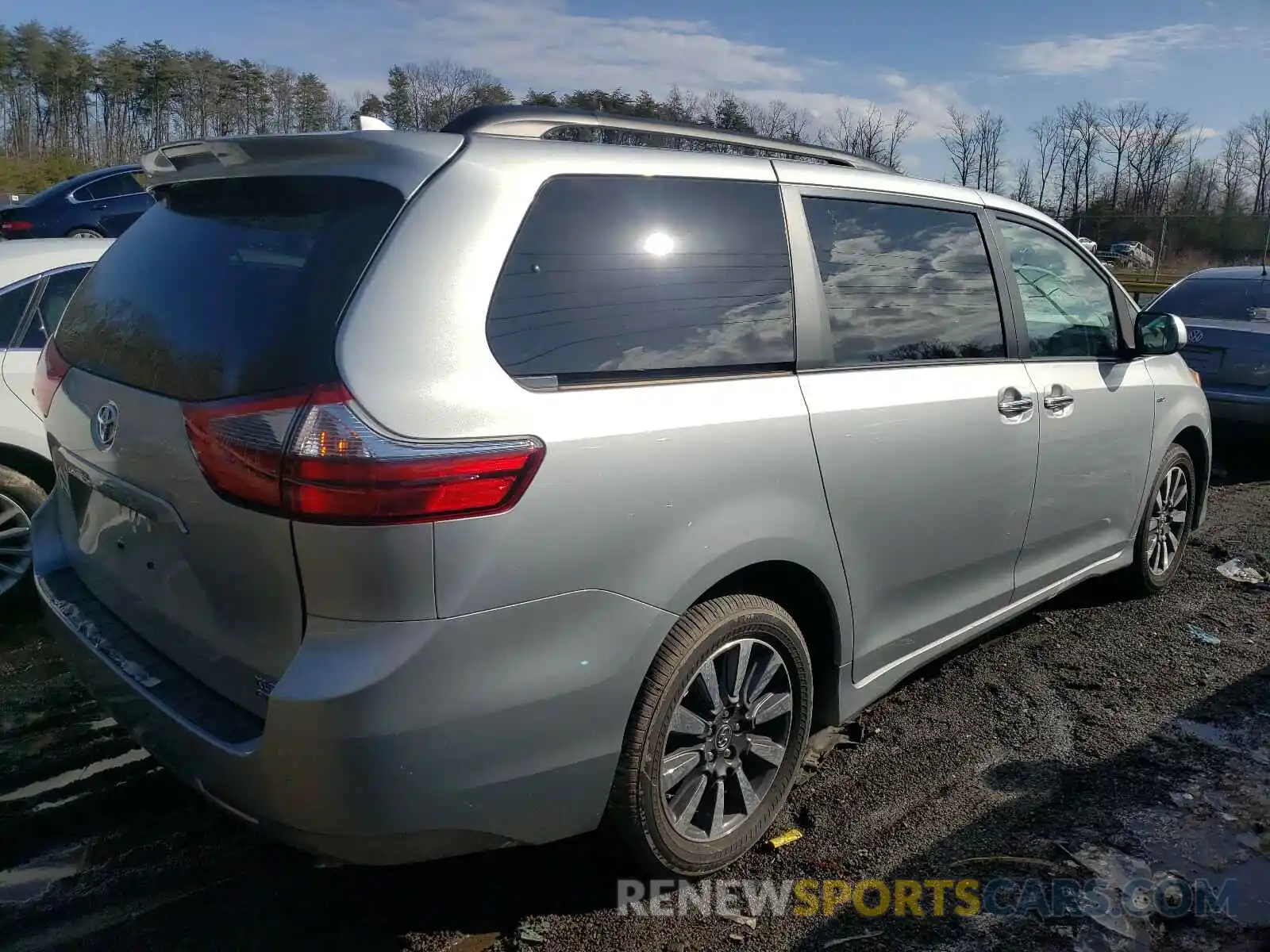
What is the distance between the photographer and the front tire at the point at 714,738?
2492 mm

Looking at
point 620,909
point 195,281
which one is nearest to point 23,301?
point 195,281

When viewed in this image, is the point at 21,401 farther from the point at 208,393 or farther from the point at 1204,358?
the point at 1204,358

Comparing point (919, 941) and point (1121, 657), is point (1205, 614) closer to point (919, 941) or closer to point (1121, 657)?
point (1121, 657)

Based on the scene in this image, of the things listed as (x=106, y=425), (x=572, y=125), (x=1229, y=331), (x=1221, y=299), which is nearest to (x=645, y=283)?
(x=572, y=125)

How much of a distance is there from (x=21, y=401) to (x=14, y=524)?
1.82 ft

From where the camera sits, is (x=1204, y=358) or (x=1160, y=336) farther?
(x=1204, y=358)

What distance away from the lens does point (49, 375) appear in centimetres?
298

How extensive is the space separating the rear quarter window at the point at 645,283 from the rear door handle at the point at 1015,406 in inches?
43.4

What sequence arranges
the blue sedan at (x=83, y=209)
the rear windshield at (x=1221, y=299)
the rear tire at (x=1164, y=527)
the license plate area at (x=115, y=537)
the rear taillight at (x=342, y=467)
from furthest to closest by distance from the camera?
the blue sedan at (x=83, y=209), the rear windshield at (x=1221, y=299), the rear tire at (x=1164, y=527), the license plate area at (x=115, y=537), the rear taillight at (x=342, y=467)

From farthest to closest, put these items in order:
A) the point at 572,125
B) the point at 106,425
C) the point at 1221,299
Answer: the point at 1221,299
the point at 572,125
the point at 106,425

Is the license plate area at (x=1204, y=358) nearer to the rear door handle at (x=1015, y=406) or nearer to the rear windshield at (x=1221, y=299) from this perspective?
the rear windshield at (x=1221, y=299)

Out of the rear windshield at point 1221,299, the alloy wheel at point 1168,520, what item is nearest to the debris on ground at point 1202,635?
the alloy wheel at point 1168,520

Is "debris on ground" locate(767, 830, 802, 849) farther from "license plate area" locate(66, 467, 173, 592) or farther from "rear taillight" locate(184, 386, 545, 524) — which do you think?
"license plate area" locate(66, 467, 173, 592)

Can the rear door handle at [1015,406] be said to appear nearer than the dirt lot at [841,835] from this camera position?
No
